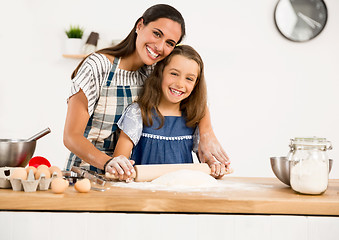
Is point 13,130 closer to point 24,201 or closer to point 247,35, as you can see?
point 247,35

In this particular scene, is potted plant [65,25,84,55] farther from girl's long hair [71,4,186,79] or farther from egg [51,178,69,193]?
egg [51,178,69,193]

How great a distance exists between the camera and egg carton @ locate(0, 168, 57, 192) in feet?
3.03

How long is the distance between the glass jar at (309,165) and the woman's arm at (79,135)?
619 mm

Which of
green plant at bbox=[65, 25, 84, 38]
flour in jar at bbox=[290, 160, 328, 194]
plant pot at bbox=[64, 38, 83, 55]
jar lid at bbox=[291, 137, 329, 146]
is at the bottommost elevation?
flour in jar at bbox=[290, 160, 328, 194]

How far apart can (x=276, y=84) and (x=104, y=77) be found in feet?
6.80

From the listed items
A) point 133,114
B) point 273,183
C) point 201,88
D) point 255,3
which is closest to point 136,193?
point 273,183

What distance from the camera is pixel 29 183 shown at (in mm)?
921

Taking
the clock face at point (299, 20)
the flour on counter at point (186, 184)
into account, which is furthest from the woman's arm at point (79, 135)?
the clock face at point (299, 20)

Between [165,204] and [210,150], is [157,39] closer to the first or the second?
[210,150]

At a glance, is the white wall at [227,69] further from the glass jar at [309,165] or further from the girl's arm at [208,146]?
the glass jar at [309,165]

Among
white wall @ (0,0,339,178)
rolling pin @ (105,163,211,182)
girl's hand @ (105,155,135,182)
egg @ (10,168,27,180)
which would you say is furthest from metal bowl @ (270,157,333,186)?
white wall @ (0,0,339,178)

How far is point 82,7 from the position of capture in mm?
3238

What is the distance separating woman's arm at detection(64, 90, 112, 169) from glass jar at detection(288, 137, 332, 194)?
24.4 inches

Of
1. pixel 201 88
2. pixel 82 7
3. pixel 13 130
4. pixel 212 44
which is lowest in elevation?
pixel 13 130
